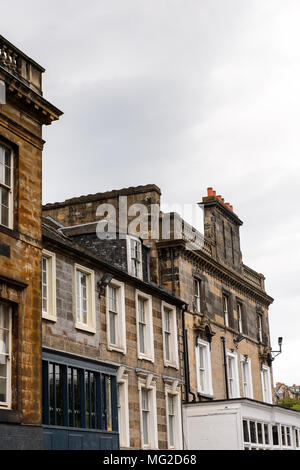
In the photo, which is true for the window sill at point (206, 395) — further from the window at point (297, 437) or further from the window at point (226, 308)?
the window at point (297, 437)

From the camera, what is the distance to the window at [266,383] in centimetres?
3778

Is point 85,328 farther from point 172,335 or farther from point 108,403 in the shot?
point 172,335

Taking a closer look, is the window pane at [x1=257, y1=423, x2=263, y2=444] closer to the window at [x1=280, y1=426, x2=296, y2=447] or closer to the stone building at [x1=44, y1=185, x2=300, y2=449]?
the stone building at [x1=44, y1=185, x2=300, y2=449]

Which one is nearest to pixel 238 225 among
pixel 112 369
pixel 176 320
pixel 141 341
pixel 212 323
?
pixel 212 323

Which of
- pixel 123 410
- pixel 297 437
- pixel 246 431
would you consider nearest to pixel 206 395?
pixel 246 431

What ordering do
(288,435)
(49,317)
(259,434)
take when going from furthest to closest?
(288,435), (259,434), (49,317)

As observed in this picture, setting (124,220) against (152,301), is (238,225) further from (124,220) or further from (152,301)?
(152,301)

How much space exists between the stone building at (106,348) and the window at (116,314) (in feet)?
0.11

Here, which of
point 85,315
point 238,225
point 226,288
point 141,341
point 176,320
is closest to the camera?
point 85,315

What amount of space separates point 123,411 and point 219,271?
1069 cm

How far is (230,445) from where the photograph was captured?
27938mm

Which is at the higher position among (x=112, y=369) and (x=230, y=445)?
(x=112, y=369)

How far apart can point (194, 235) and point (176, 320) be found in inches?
193

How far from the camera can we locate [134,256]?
28.4m
